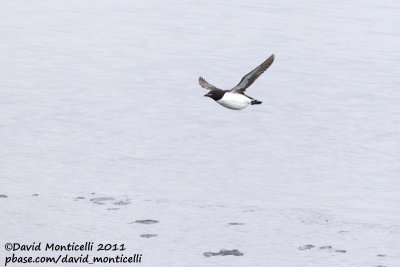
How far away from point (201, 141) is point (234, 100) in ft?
14.5

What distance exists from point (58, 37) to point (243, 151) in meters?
13.7

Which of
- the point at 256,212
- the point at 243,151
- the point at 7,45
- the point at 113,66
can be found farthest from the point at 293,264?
the point at 7,45

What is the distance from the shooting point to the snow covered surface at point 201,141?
816 inches

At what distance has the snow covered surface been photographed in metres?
20.7

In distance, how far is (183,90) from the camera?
3086cm

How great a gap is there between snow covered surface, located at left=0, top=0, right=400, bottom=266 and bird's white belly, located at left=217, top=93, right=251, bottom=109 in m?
1.99

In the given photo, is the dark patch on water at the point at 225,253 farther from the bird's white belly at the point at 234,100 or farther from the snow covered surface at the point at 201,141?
the bird's white belly at the point at 234,100

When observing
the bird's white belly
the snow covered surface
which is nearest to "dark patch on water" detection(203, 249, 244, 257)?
the snow covered surface

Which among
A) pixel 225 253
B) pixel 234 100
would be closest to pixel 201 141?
pixel 234 100

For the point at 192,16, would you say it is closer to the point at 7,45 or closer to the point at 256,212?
the point at 7,45

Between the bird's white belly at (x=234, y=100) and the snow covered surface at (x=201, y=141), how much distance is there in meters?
1.99

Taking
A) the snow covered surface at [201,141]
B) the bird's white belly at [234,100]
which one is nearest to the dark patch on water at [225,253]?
the snow covered surface at [201,141]

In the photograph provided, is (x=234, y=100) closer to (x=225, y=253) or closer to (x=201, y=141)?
(x=225, y=253)

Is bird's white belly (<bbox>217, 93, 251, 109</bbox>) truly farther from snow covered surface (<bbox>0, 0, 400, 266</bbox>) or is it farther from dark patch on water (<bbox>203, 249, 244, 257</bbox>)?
dark patch on water (<bbox>203, 249, 244, 257</bbox>)
